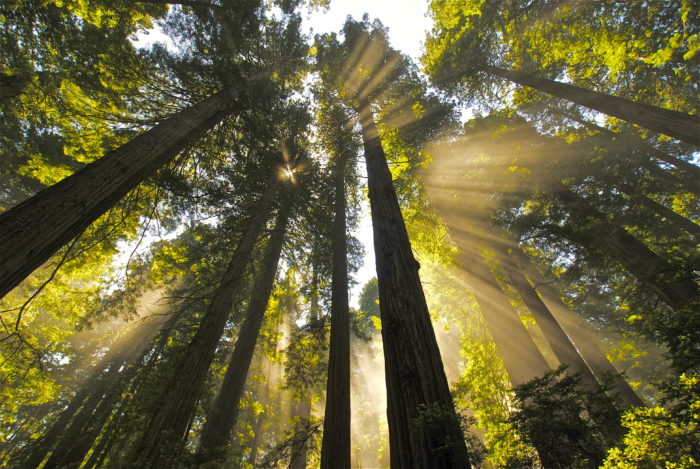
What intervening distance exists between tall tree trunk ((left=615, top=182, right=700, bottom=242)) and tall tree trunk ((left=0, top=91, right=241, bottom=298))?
13.7 m

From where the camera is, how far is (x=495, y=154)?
10.8 metres

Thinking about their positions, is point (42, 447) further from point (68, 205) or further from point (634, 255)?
point (634, 255)

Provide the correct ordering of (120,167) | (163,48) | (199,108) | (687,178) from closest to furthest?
(120,167) → (199,108) → (163,48) → (687,178)

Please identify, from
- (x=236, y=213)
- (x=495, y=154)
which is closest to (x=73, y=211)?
(x=236, y=213)

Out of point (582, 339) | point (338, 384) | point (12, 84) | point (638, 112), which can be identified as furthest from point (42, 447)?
point (582, 339)

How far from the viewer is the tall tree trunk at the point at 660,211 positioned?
30.1 feet

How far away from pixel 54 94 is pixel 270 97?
5.99m

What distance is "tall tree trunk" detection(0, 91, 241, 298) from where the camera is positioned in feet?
9.39

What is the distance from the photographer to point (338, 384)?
544 cm

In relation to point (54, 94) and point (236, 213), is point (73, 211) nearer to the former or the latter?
point (236, 213)

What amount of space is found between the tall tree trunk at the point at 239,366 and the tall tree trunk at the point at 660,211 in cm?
1226

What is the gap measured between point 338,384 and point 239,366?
353 centimetres

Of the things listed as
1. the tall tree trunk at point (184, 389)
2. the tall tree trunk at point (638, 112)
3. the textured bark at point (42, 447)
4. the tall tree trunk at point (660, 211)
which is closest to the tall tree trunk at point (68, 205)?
the tall tree trunk at point (184, 389)

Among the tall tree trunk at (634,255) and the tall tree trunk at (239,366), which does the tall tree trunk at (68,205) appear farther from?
the tall tree trunk at (634,255)
